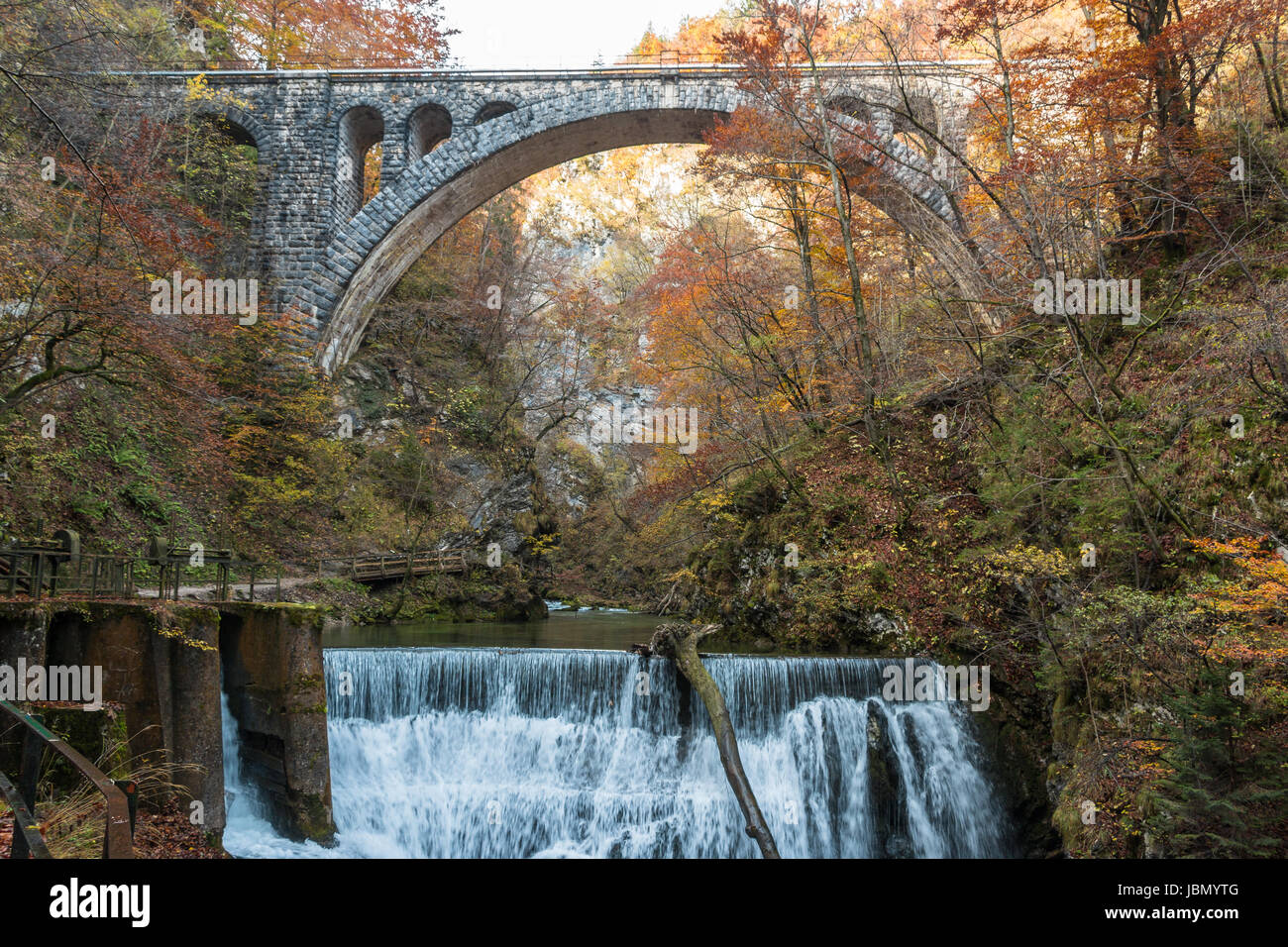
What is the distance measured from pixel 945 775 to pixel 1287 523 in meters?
4.35

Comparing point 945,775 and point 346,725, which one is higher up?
point 346,725

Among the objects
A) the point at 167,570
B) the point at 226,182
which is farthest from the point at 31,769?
the point at 226,182

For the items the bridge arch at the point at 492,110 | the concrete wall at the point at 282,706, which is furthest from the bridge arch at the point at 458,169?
the concrete wall at the point at 282,706

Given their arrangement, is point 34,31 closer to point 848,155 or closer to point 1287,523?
point 848,155

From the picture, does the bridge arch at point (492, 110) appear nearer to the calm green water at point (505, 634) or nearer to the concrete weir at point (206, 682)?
the calm green water at point (505, 634)

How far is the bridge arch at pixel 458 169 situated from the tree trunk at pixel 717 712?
1341 centimetres

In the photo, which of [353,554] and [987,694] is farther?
[353,554]

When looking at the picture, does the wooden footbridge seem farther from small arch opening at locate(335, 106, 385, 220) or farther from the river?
small arch opening at locate(335, 106, 385, 220)

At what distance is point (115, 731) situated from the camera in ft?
19.9

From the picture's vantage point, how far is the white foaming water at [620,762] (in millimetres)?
8242

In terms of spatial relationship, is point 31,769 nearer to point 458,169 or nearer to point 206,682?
point 206,682

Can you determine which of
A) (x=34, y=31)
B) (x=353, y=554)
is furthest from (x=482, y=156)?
(x=353, y=554)

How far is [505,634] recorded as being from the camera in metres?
15.2

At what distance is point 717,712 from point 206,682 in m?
5.12
